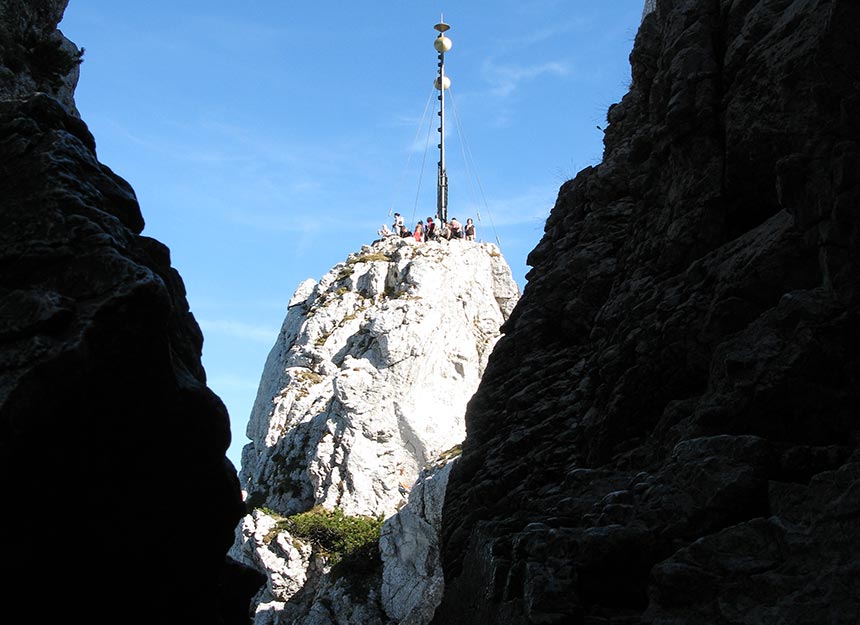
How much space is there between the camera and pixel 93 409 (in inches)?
478

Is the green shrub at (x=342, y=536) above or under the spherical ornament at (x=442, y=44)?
under

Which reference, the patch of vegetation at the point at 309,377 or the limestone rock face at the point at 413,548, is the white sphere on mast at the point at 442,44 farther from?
the limestone rock face at the point at 413,548

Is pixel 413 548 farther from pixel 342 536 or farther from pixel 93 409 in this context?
pixel 93 409

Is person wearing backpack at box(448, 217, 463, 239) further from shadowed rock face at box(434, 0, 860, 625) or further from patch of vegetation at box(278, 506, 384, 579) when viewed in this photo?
shadowed rock face at box(434, 0, 860, 625)

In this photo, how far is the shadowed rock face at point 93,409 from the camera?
37.4 ft

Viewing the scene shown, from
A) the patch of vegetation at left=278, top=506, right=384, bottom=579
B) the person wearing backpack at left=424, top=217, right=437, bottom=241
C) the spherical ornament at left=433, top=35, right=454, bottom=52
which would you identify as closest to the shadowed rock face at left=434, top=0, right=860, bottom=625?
the patch of vegetation at left=278, top=506, right=384, bottom=579

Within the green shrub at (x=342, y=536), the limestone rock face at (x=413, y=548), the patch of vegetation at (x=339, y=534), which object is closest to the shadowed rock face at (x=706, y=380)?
the limestone rock face at (x=413, y=548)

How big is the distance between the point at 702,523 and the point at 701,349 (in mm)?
4056

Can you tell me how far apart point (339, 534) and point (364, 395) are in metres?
11.3

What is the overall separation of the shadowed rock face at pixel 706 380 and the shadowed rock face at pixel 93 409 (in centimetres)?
537

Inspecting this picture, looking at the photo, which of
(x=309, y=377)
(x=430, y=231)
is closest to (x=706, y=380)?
(x=309, y=377)

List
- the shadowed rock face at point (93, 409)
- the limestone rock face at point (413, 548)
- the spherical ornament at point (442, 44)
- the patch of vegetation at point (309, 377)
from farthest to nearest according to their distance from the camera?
the spherical ornament at point (442, 44)
the patch of vegetation at point (309, 377)
the limestone rock face at point (413, 548)
the shadowed rock face at point (93, 409)

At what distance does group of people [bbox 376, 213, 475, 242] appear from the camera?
73.4 meters

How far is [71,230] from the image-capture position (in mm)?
12906
